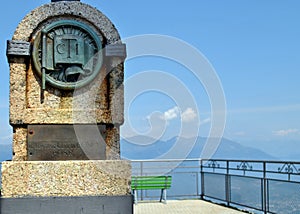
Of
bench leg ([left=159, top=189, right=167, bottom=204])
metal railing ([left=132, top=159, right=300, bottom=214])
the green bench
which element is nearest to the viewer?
metal railing ([left=132, top=159, right=300, bottom=214])

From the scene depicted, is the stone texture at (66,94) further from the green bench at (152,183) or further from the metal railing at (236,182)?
the green bench at (152,183)

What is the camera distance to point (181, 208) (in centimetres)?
1104

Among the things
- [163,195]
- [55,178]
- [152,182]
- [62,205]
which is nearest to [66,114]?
→ [55,178]

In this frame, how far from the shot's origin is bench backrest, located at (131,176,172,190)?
1201 centimetres

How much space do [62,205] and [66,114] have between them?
1244mm

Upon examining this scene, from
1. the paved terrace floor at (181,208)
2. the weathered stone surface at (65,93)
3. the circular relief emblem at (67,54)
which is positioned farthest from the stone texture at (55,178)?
the paved terrace floor at (181,208)

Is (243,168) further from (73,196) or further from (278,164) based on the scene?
(73,196)

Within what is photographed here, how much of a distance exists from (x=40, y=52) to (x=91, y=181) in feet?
6.33

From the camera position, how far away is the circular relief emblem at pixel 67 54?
21.3ft

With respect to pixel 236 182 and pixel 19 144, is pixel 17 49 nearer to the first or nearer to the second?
pixel 19 144

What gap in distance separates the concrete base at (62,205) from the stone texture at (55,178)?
→ 67mm

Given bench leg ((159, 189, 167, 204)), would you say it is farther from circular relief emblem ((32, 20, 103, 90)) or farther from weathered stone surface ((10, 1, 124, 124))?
circular relief emblem ((32, 20, 103, 90))

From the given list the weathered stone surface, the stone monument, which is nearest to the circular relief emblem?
the stone monument

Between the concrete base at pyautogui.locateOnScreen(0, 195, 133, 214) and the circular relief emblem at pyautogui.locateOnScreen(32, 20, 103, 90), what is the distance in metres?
1.55
